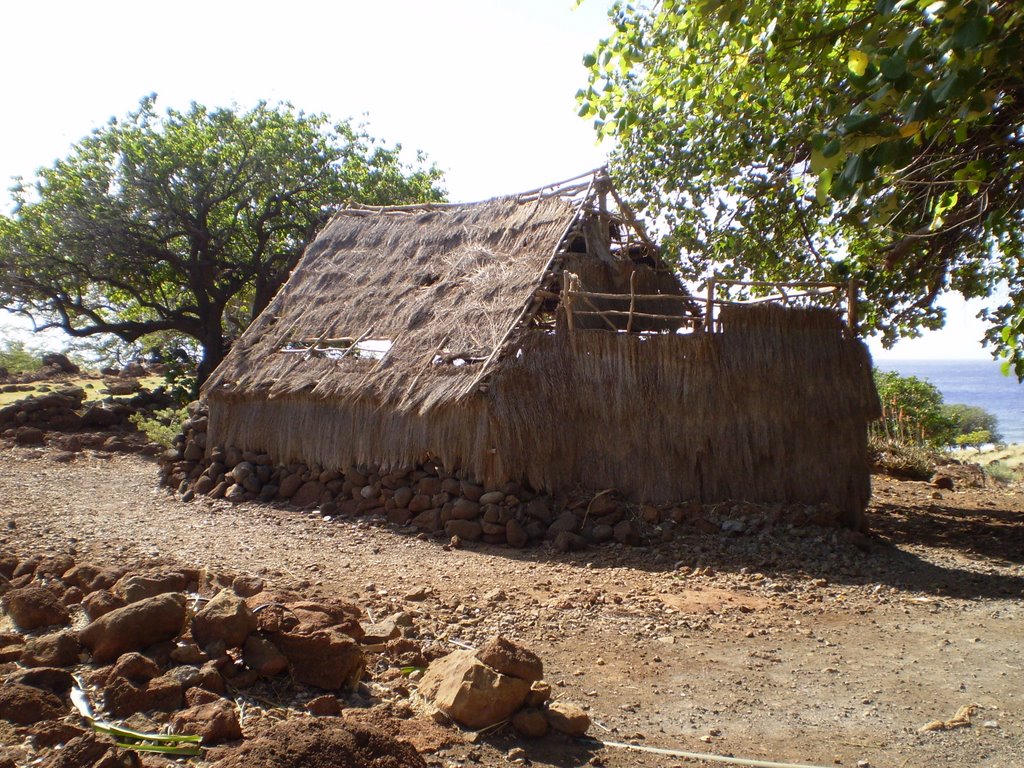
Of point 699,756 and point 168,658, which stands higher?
point 168,658

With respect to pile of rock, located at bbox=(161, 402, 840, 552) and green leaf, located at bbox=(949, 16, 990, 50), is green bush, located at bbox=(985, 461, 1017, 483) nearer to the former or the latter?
pile of rock, located at bbox=(161, 402, 840, 552)

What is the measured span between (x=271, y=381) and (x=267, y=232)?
933 centimetres

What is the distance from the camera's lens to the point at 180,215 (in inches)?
725

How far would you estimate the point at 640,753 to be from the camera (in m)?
4.03

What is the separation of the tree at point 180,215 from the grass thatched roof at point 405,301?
594cm

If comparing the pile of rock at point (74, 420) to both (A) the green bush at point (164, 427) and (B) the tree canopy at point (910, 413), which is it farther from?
(B) the tree canopy at point (910, 413)

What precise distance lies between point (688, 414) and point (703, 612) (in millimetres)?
2909

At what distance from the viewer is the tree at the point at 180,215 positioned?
699 inches

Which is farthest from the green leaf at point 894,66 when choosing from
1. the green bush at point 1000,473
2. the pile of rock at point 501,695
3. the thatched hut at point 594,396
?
the green bush at point 1000,473

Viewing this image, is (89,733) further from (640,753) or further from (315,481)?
(315,481)

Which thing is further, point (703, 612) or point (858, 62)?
point (703, 612)

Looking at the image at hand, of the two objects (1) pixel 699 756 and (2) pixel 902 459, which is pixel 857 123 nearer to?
(1) pixel 699 756

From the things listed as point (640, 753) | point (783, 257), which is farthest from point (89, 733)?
point (783, 257)

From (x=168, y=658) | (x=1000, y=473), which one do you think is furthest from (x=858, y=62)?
(x=1000, y=473)
